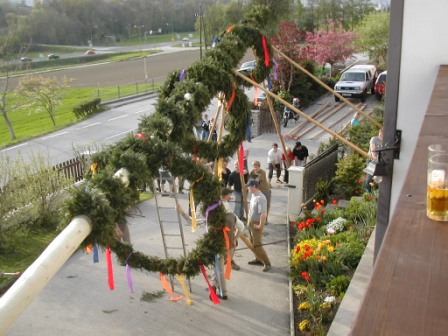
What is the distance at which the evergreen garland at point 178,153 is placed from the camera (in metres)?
3.93

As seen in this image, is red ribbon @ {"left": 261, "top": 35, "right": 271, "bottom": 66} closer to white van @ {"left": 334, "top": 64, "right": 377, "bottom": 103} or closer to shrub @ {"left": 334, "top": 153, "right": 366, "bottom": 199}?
shrub @ {"left": 334, "top": 153, "right": 366, "bottom": 199}

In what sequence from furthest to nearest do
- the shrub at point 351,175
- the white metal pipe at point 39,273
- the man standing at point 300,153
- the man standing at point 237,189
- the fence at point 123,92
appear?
the fence at point 123,92, the man standing at point 300,153, the shrub at point 351,175, the man standing at point 237,189, the white metal pipe at point 39,273

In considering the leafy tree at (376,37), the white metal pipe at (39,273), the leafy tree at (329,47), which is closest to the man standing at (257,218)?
the white metal pipe at (39,273)

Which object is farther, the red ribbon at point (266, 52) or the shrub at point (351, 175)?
the shrub at point (351, 175)

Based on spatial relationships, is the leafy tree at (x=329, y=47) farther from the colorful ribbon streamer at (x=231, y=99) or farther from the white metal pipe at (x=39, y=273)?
the white metal pipe at (x=39, y=273)

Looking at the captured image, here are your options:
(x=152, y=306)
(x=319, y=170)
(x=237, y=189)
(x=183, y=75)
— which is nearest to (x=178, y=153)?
(x=183, y=75)

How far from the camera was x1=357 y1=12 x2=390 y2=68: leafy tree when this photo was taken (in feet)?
102

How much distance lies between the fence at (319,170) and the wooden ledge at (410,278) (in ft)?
26.9

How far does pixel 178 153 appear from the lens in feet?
17.3

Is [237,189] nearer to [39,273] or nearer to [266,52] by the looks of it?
[266,52]

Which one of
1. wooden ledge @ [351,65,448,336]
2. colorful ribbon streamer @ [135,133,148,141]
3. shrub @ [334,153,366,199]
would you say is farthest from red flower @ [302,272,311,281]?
wooden ledge @ [351,65,448,336]

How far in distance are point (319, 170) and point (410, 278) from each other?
1001cm

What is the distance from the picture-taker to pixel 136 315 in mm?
7473

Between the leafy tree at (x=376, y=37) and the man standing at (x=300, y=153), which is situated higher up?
the leafy tree at (x=376, y=37)
